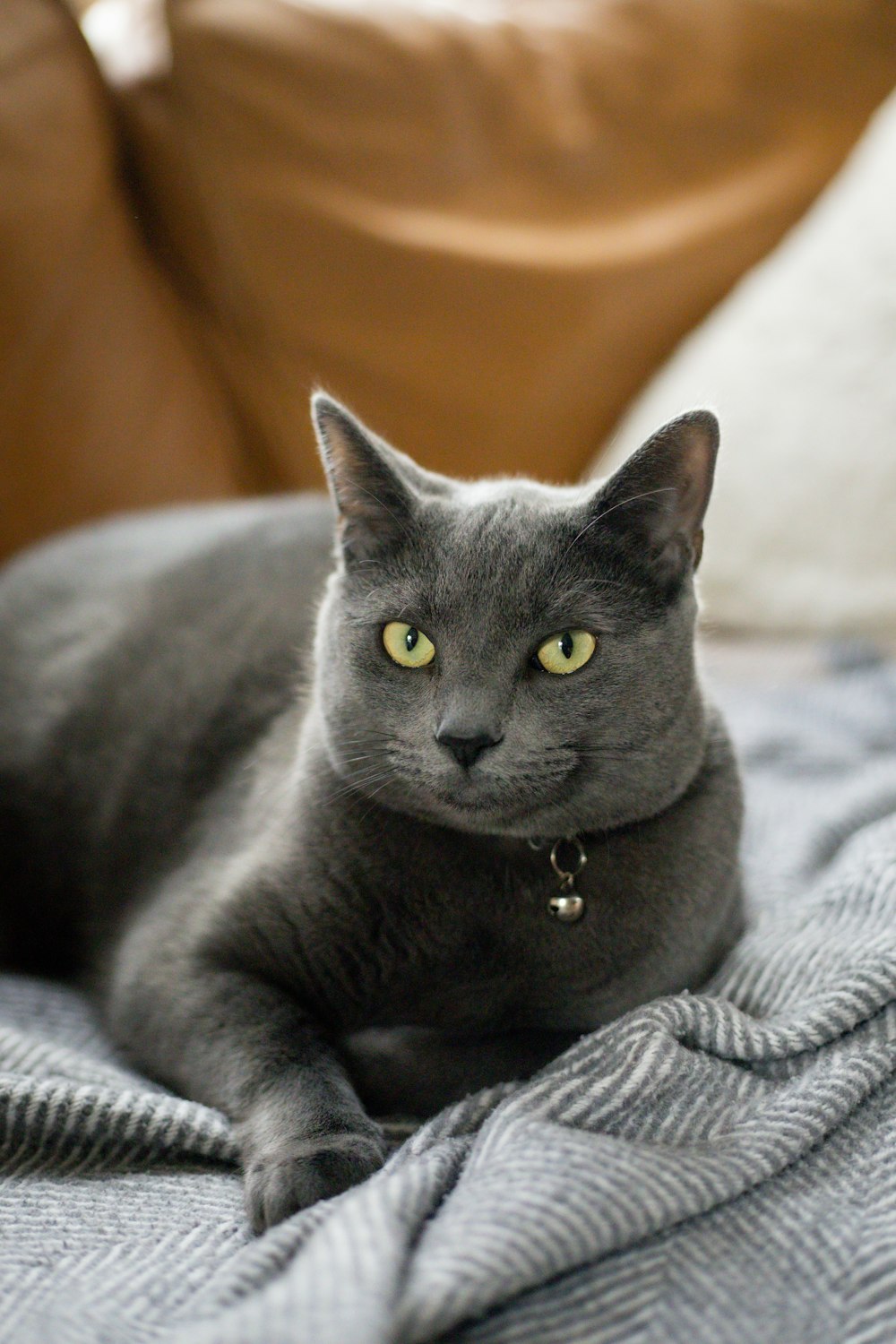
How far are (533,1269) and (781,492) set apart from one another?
1.18 m

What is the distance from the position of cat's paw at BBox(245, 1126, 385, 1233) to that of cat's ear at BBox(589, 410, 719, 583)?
452 mm

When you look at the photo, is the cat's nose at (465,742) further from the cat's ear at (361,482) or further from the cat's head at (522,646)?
the cat's ear at (361,482)

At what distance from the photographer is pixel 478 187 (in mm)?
1688

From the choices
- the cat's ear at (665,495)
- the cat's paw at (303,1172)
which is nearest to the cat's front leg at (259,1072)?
the cat's paw at (303,1172)

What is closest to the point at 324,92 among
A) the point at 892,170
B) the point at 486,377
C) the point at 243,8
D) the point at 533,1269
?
the point at 243,8

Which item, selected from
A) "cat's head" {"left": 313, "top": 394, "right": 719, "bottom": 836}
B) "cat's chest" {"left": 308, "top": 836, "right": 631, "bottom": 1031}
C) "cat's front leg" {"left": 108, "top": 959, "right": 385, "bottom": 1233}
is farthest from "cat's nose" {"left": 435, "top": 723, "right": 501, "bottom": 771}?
"cat's front leg" {"left": 108, "top": 959, "right": 385, "bottom": 1233}

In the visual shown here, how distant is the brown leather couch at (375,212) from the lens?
5.19 feet

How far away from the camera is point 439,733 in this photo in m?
0.81

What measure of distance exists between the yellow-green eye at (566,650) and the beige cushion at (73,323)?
97 centimetres

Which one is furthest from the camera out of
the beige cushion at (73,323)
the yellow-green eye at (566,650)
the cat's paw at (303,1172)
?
the beige cushion at (73,323)

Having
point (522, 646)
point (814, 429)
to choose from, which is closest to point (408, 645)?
point (522, 646)

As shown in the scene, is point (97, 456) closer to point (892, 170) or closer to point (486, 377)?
point (486, 377)

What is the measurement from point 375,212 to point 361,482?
86 centimetres

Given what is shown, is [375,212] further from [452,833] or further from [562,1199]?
[562,1199]
